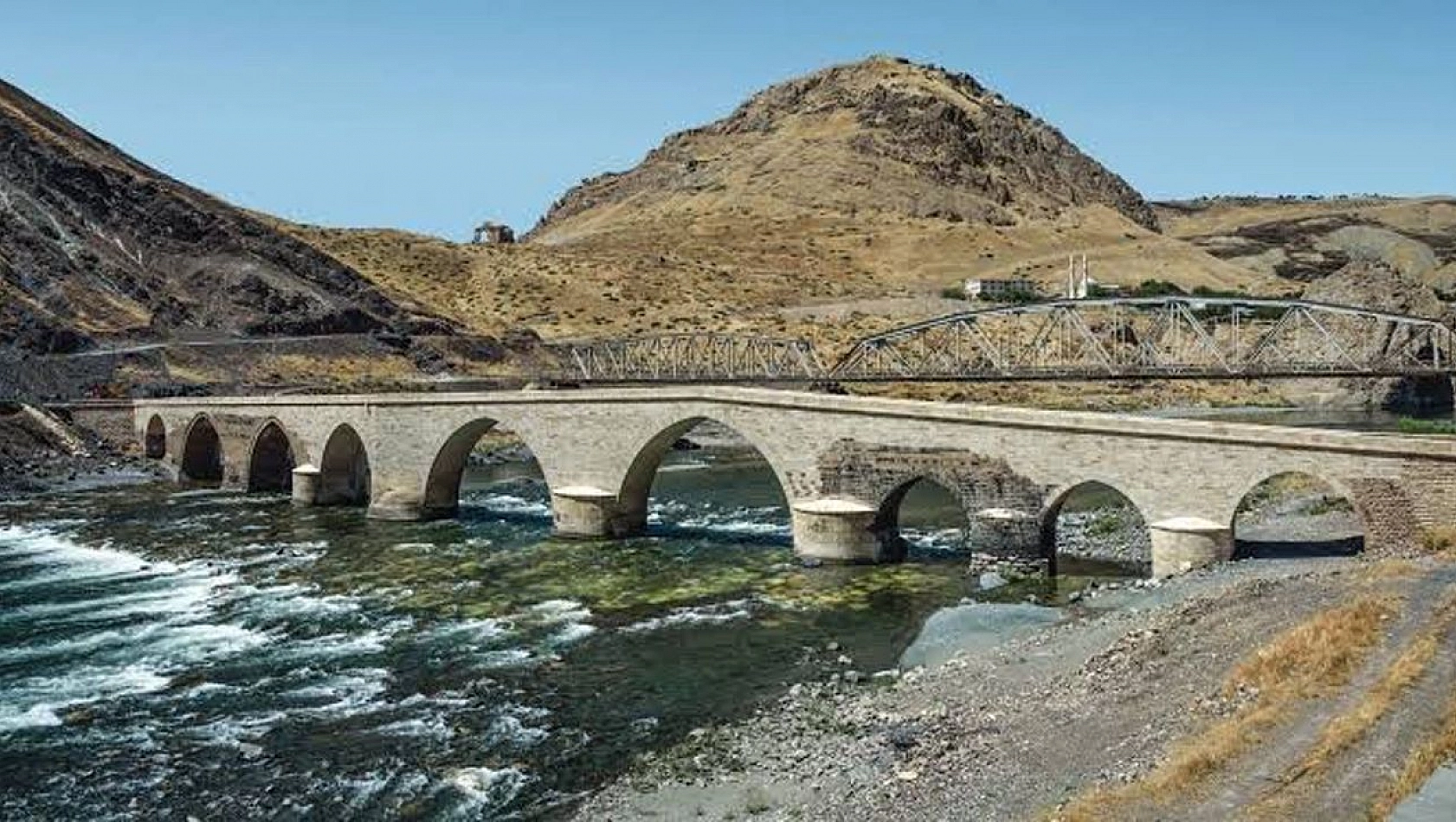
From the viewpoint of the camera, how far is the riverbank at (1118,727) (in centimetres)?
1372

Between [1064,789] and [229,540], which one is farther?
[229,540]

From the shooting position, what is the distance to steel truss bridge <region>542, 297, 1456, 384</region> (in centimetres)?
5322

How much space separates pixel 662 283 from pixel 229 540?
94303 mm

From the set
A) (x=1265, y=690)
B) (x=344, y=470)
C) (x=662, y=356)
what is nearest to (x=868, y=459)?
(x=1265, y=690)

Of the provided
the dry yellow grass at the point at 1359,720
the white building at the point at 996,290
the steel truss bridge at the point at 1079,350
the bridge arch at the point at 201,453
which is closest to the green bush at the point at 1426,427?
the steel truss bridge at the point at 1079,350

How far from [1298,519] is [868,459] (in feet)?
41.5

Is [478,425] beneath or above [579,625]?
above

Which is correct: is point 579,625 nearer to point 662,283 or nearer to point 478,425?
point 478,425

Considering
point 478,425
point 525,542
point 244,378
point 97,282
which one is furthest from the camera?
point 97,282

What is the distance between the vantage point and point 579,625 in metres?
29.8

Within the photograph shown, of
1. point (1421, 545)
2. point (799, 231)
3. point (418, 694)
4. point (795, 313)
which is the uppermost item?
point (799, 231)

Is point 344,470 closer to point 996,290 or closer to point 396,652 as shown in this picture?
point 396,652

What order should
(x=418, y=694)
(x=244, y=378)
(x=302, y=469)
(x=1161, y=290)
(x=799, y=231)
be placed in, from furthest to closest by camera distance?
(x=799, y=231) → (x=1161, y=290) → (x=244, y=378) → (x=302, y=469) → (x=418, y=694)

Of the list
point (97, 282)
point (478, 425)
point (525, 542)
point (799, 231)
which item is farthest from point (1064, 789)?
point (799, 231)
